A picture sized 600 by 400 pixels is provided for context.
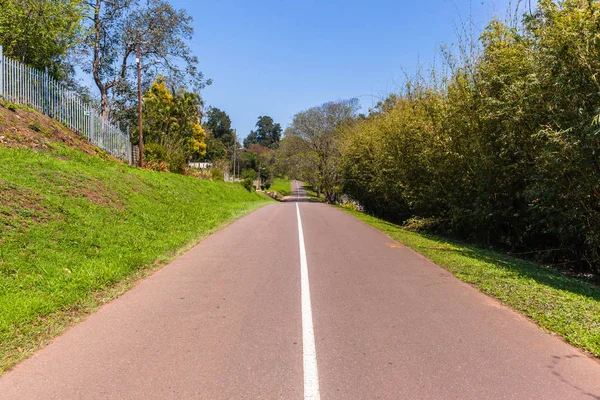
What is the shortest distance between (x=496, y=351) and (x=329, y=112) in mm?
52178

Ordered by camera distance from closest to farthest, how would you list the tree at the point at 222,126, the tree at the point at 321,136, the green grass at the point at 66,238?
the green grass at the point at 66,238
the tree at the point at 321,136
the tree at the point at 222,126

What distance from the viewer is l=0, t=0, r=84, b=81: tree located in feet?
59.7

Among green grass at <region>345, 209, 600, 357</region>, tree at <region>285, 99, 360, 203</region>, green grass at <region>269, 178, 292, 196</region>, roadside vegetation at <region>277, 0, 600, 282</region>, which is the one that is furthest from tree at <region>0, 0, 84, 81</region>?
green grass at <region>269, 178, 292, 196</region>

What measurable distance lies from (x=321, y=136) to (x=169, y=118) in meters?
26.1

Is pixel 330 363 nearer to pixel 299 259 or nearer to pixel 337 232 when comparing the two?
pixel 299 259

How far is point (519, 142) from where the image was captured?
37.5ft

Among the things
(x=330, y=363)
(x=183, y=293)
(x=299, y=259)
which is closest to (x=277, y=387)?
(x=330, y=363)

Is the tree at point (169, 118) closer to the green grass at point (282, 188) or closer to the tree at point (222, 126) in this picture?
the green grass at point (282, 188)

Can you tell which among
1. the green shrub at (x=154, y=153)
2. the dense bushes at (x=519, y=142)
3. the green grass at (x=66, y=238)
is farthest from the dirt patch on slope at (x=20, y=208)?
the green shrub at (x=154, y=153)

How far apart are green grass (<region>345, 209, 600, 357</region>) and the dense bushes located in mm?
2254

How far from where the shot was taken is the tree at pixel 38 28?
18.2 m

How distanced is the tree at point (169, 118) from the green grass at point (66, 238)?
15.9 metres

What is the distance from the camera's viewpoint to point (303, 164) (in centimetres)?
5672

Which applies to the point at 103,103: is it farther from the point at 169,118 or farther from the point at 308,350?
the point at 308,350
